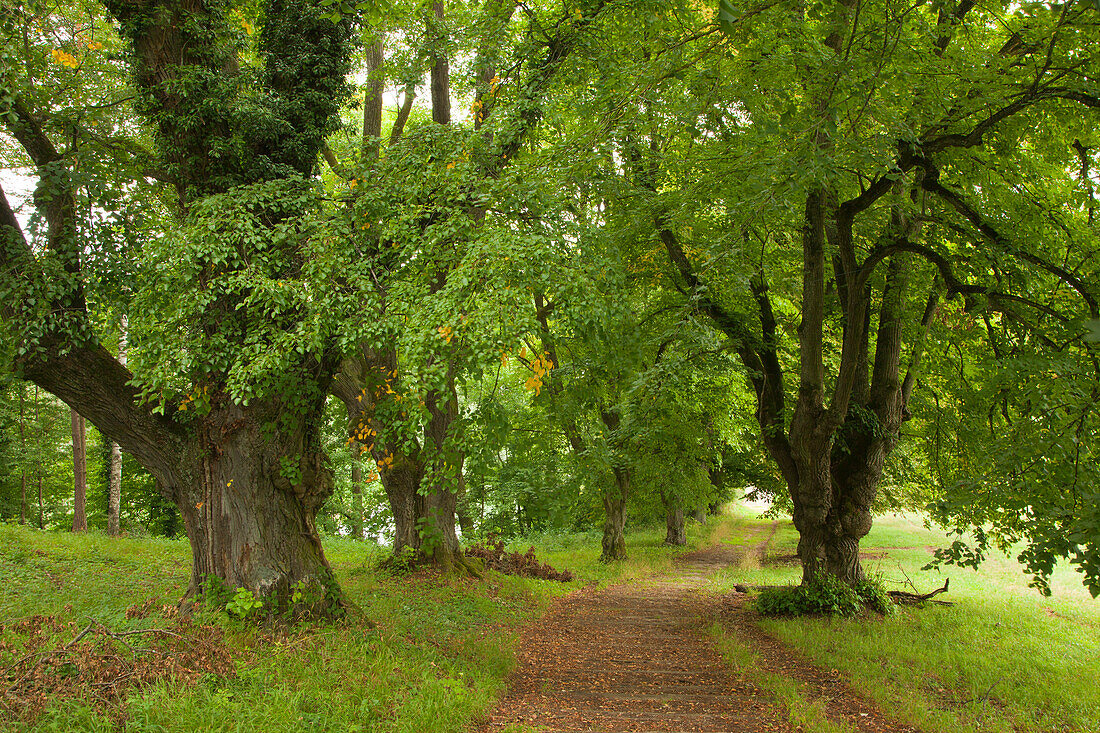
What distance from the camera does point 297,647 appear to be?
5.73 m

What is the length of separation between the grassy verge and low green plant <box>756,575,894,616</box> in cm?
28

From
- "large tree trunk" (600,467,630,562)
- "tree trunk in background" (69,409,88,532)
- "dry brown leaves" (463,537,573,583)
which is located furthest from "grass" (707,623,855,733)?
"tree trunk in background" (69,409,88,532)

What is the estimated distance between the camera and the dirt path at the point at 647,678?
5.55 metres

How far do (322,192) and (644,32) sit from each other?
14.9 ft

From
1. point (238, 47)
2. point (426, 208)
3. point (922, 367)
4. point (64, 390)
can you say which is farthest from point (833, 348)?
point (64, 390)

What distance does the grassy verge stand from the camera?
596 centimetres

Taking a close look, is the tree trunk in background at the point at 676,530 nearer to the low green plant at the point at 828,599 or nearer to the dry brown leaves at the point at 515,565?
the dry brown leaves at the point at 515,565

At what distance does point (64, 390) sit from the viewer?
6109mm

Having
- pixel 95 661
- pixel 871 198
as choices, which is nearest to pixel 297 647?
pixel 95 661

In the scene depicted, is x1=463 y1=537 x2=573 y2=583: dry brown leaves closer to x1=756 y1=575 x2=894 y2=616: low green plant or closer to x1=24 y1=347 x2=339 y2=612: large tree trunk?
x1=756 y1=575 x2=894 y2=616: low green plant

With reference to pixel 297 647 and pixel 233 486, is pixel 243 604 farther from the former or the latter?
pixel 233 486

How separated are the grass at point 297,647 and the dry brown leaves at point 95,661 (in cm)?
5

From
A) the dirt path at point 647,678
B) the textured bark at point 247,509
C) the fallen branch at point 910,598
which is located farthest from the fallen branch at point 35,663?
the fallen branch at point 910,598

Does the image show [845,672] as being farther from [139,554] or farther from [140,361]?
[139,554]
